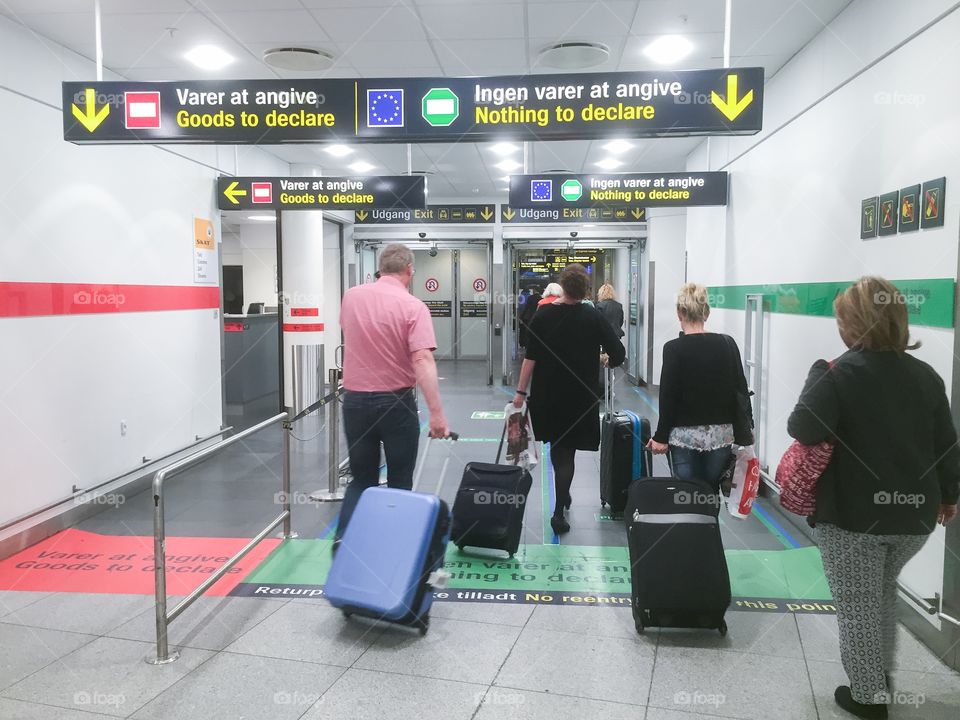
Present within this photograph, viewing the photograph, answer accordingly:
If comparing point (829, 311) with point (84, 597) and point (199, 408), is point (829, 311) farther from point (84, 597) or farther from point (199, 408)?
point (199, 408)

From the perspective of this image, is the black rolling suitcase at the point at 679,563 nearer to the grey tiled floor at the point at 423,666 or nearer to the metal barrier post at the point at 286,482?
the grey tiled floor at the point at 423,666

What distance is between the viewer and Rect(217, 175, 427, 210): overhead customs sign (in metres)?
6.21

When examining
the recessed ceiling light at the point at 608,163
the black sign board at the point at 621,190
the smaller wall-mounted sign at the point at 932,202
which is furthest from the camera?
the recessed ceiling light at the point at 608,163

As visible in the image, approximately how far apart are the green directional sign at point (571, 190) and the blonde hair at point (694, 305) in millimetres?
3188

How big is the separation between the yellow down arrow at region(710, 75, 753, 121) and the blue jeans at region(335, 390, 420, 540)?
2087mm

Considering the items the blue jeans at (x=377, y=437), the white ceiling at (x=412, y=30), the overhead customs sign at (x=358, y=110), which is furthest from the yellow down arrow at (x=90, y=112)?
the blue jeans at (x=377, y=437)

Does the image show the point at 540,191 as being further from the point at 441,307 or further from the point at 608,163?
the point at 441,307

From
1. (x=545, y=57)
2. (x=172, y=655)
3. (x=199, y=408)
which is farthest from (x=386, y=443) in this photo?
(x=199, y=408)

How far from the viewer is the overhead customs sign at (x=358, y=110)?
140 inches

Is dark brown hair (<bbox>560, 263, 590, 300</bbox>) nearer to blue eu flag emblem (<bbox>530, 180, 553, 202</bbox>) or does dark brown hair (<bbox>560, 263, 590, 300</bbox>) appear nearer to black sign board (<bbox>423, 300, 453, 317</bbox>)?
blue eu flag emblem (<bbox>530, 180, 553, 202</bbox>)

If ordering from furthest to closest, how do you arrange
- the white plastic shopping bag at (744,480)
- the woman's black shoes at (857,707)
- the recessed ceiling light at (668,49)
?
the recessed ceiling light at (668,49) < the white plastic shopping bag at (744,480) < the woman's black shoes at (857,707)

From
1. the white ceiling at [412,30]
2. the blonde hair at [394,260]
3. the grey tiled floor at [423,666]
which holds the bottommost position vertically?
the grey tiled floor at [423,666]

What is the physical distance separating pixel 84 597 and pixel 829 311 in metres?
4.37

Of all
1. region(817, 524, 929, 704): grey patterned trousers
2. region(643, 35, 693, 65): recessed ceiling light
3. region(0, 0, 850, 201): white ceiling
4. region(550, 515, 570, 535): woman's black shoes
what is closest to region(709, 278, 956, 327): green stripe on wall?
region(817, 524, 929, 704): grey patterned trousers
